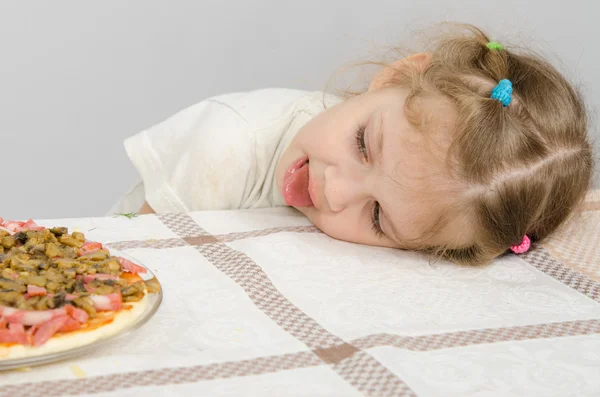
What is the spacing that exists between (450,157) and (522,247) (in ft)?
0.61

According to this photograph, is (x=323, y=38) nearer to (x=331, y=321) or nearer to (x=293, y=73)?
(x=293, y=73)

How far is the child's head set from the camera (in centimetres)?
114

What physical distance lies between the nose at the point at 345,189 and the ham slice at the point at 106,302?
46 cm

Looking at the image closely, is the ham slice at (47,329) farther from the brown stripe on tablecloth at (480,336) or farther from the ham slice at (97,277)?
the brown stripe on tablecloth at (480,336)

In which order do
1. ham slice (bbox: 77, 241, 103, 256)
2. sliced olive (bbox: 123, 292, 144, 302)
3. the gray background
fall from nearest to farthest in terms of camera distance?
sliced olive (bbox: 123, 292, 144, 302) < ham slice (bbox: 77, 241, 103, 256) < the gray background

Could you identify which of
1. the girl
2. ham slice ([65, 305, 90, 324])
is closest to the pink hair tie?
the girl

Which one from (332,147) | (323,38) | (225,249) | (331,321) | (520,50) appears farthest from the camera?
(323,38)

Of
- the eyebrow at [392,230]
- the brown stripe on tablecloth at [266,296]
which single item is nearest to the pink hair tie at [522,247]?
the eyebrow at [392,230]

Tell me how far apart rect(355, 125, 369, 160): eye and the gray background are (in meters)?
1.03

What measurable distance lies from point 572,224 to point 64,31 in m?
1.50

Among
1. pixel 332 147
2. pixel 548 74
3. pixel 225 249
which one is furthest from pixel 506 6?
pixel 225 249

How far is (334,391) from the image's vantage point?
76 centimetres

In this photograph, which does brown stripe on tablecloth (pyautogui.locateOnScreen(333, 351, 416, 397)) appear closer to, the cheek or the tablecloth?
the tablecloth

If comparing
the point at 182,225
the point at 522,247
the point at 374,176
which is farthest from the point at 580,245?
the point at 182,225
